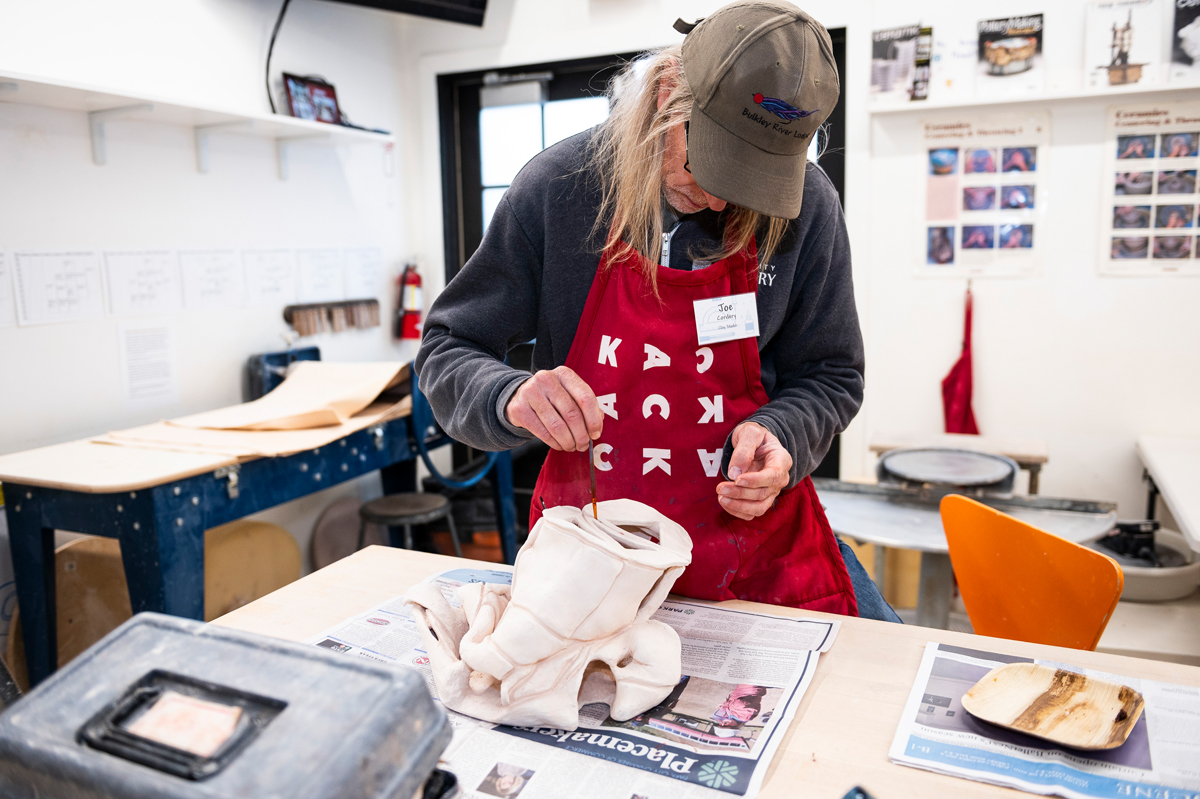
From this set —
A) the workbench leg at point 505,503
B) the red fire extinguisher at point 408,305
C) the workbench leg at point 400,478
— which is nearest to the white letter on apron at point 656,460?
the workbench leg at point 505,503

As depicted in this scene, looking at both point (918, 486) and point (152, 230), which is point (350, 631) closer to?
point (918, 486)

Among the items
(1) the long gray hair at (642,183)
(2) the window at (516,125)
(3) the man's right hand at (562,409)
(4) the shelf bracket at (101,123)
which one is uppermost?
(2) the window at (516,125)

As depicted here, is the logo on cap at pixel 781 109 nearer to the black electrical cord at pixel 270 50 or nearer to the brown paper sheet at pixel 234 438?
the brown paper sheet at pixel 234 438

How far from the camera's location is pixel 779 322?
1.33m

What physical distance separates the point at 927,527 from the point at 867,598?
0.67 m

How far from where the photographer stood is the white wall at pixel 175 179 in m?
2.26

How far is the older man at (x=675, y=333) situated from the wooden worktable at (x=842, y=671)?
0.17 m

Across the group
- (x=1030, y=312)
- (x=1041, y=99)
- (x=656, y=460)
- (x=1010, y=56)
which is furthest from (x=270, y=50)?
(x=1030, y=312)

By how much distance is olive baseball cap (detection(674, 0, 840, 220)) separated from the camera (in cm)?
103

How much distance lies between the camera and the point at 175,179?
2.71 meters

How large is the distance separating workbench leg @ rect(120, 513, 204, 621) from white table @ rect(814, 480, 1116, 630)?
1.63 m

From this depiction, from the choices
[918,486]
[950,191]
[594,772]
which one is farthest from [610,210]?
[950,191]

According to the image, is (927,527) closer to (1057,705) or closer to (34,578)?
(1057,705)

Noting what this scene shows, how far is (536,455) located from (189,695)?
3.43 metres
